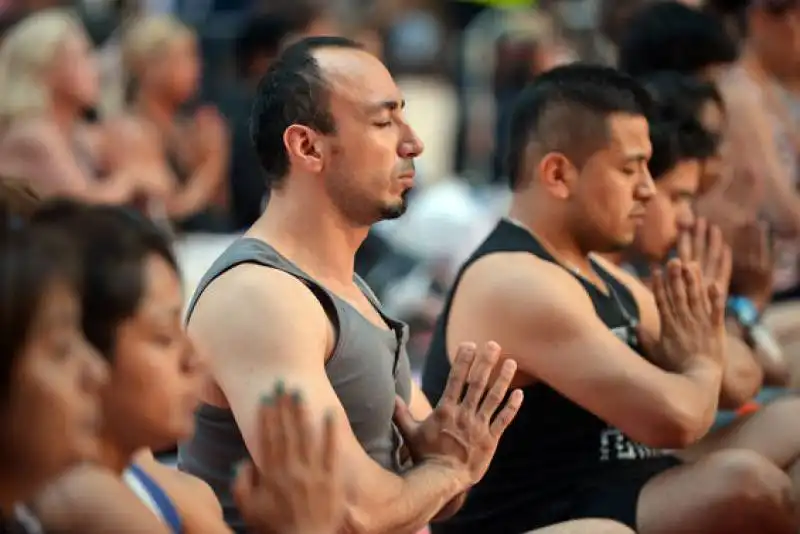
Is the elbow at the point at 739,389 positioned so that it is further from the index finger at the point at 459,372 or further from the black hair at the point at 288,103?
the black hair at the point at 288,103

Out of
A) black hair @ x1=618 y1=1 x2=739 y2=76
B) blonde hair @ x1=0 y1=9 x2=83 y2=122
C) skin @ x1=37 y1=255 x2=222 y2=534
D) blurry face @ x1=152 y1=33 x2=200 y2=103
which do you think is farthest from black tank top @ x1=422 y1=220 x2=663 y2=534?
blurry face @ x1=152 y1=33 x2=200 y2=103

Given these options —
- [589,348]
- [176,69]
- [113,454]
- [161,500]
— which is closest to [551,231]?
[589,348]

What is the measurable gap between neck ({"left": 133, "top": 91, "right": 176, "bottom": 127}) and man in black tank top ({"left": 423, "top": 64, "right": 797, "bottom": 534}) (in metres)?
2.77

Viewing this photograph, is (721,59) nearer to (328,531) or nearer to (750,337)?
(750,337)

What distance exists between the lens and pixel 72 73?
455 cm

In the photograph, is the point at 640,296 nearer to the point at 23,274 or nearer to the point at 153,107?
the point at 23,274

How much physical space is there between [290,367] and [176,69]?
3484 millimetres

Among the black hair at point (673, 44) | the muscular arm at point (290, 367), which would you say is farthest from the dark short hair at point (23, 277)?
the black hair at point (673, 44)

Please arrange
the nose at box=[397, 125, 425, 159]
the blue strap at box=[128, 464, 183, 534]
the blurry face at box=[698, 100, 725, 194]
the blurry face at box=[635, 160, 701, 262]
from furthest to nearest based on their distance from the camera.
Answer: the blurry face at box=[698, 100, 725, 194] → the blurry face at box=[635, 160, 701, 262] → the nose at box=[397, 125, 425, 159] → the blue strap at box=[128, 464, 183, 534]

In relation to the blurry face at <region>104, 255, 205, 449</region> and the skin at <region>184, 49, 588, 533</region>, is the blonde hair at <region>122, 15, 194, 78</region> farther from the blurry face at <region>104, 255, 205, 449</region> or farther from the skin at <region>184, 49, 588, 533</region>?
the blurry face at <region>104, 255, 205, 449</region>

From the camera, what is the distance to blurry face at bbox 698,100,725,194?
3238mm

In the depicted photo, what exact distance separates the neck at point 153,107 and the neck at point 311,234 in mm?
3182

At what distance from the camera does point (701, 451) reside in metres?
3.00

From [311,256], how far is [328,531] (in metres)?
0.61
